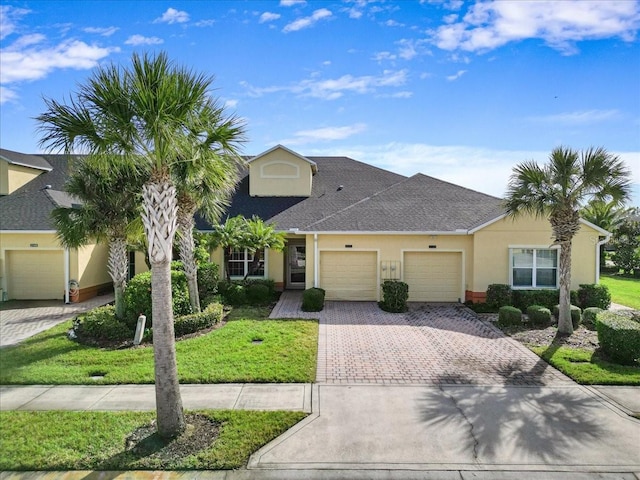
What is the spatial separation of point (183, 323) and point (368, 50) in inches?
353

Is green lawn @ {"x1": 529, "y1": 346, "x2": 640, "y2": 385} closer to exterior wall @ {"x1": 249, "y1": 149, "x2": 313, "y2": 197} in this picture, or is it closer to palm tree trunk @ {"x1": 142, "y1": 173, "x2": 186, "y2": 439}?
palm tree trunk @ {"x1": 142, "y1": 173, "x2": 186, "y2": 439}

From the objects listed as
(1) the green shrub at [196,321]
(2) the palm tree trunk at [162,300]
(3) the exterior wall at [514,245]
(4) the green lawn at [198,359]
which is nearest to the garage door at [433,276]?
(3) the exterior wall at [514,245]

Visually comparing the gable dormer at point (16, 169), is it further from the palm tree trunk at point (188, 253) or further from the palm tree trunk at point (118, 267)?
the palm tree trunk at point (188, 253)

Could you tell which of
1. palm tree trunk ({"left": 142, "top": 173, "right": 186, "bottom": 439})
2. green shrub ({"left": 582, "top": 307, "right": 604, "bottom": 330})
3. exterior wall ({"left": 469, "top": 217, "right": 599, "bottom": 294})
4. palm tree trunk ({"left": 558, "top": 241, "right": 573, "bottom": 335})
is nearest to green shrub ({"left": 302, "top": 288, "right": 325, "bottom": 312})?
exterior wall ({"left": 469, "top": 217, "right": 599, "bottom": 294})

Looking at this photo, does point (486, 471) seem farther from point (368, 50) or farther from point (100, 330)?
point (100, 330)

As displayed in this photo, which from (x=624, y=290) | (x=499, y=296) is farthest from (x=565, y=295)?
(x=624, y=290)

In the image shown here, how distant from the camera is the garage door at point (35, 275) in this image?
1628 centimetres

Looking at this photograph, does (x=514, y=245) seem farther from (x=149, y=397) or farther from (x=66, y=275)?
(x=66, y=275)

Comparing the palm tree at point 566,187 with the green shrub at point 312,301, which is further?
the green shrub at point 312,301

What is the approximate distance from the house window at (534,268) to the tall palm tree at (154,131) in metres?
13.7

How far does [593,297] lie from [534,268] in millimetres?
2171

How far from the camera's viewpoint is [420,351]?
10078 mm

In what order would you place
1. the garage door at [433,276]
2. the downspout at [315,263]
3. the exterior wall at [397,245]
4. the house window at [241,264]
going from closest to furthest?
the exterior wall at [397,245] < the downspout at [315,263] < the garage door at [433,276] < the house window at [241,264]

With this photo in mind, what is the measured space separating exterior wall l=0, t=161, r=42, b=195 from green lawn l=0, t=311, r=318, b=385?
10.2 m
